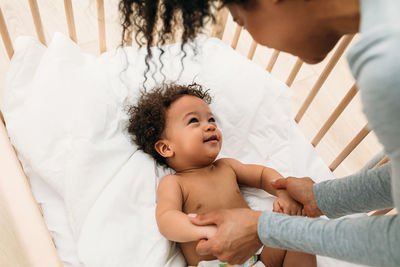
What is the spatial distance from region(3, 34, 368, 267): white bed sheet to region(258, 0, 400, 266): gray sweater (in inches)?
11.6

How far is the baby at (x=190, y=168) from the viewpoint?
2.92 feet

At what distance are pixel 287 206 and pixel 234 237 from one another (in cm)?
22

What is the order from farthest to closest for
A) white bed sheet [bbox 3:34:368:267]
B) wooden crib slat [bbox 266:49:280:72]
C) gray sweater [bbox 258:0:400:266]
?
wooden crib slat [bbox 266:49:280:72], white bed sheet [bbox 3:34:368:267], gray sweater [bbox 258:0:400:266]

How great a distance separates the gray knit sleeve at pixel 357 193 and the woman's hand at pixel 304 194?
0.15 ft

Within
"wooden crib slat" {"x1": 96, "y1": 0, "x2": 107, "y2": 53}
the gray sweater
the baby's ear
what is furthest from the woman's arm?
"wooden crib slat" {"x1": 96, "y1": 0, "x2": 107, "y2": 53}

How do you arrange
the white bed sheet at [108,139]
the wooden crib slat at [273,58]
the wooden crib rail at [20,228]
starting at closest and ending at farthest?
the wooden crib rail at [20,228], the white bed sheet at [108,139], the wooden crib slat at [273,58]

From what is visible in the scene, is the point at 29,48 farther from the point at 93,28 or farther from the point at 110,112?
the point at 93,28

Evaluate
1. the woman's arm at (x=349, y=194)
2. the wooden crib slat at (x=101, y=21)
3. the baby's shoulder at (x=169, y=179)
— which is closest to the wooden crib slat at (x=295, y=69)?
the woman's arm at (x=349, y=194)

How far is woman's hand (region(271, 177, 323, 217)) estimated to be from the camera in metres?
0.86

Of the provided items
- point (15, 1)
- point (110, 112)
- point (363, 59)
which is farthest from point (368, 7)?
point (15, 1)

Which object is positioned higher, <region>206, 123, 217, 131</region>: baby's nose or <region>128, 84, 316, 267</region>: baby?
<region>206, 123, 217, 131</region>: baby's nose

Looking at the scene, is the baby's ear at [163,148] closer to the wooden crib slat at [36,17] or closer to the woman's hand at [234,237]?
the woman's hand at [234,237]

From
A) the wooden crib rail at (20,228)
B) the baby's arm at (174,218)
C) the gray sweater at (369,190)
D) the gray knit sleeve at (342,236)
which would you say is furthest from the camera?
the baby's arm at (174,218)

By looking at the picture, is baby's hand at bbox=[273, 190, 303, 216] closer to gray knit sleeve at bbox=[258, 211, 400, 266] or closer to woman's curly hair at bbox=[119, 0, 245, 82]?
gray knit sleeve at bbox=[258, 211, 400, 266]
